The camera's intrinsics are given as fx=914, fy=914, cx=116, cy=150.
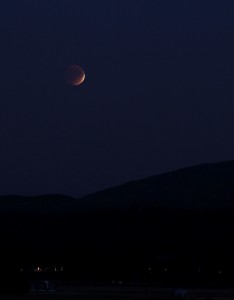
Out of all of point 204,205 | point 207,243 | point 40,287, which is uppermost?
point 204,205

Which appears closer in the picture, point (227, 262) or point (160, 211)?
point (227, 262)

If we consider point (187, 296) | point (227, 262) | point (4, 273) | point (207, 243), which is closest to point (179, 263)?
point (227, 262)

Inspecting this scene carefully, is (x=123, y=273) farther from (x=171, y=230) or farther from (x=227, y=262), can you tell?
(x=171, y=230)

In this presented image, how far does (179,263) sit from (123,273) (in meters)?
8.05

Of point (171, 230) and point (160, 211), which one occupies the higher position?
point (160, 211)

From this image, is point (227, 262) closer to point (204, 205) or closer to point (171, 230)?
point (171, 230)

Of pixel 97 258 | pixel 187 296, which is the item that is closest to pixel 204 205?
pixel 97 258

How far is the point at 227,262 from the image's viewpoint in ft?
360

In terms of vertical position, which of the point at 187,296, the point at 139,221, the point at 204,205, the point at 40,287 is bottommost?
the point at 187,296

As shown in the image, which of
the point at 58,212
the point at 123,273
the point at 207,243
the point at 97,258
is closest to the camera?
the point at 123,273

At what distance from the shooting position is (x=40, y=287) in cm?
7488

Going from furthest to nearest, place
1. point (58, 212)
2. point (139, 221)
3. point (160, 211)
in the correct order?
point (58, 212)
point (160, 211)
point (139, 221)

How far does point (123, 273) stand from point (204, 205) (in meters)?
76.1

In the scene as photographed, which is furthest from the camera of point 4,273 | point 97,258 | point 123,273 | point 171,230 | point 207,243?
point 171,230
